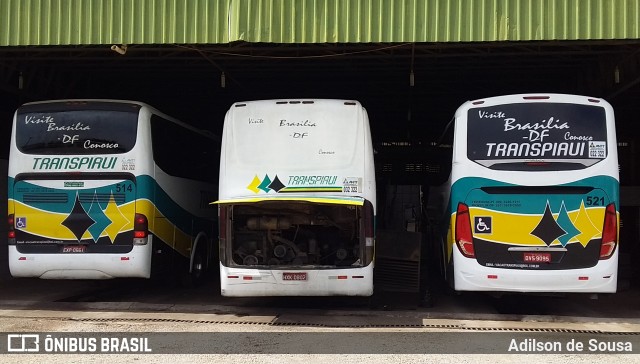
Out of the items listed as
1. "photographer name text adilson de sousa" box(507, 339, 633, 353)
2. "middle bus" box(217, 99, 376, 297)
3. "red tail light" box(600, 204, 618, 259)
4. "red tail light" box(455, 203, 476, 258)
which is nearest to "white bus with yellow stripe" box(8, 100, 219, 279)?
"middle bus" box(217, 99, 376, 297)

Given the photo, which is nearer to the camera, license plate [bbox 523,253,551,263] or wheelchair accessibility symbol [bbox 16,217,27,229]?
license plate [bbox 523,253,551,263]

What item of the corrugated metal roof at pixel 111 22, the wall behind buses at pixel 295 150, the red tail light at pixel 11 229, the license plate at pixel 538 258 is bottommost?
the license plate at pixel 538 258

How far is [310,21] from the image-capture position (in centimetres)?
932

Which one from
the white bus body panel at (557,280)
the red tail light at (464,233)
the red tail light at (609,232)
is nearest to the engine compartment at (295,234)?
the red tail light at (464,233)

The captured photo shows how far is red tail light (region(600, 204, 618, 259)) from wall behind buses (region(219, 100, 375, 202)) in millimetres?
3257

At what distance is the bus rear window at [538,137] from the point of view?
8211 mm

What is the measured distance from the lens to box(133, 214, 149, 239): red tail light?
9328 millimetres

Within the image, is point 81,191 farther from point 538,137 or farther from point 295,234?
point 538,137

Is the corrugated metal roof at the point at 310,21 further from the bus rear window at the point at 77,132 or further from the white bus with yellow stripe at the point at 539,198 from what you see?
the white bus with yellow stripe at the point at 539,198

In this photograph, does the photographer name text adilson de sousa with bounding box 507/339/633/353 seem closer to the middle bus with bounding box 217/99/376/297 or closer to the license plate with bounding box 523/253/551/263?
the license plate with bounding box 523/253/551/263

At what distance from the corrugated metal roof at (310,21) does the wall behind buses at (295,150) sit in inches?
51.3

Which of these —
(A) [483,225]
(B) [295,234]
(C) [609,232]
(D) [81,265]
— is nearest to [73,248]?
(D) [81,265]

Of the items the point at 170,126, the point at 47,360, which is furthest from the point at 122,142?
the point at 47,360

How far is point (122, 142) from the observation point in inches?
370
